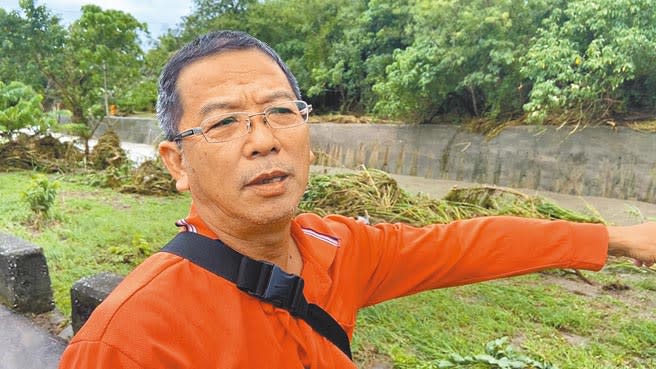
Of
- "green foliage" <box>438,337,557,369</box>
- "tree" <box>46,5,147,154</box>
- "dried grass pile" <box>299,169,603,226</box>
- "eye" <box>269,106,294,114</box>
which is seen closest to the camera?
"eye" <box>269,106,294,114</box>

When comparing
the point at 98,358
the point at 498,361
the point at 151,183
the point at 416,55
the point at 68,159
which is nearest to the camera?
the point at 98,358

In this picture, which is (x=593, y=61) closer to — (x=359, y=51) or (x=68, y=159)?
(x=359, y=51)

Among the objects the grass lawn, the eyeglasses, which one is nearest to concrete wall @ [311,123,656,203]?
the grass lawn

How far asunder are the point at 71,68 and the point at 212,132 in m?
13.3

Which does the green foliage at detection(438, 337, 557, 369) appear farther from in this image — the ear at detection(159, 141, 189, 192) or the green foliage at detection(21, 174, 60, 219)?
the green foliage at detection(21, 174, 60, 219)

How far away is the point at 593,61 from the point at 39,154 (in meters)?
9.78

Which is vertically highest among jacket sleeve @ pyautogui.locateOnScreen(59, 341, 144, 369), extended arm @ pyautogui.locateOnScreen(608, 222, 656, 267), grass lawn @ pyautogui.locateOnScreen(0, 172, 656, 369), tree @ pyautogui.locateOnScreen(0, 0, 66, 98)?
tree @ pyautogui.locateOnScreen(0, 0, 66, 98)

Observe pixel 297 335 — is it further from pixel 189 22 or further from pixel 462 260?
pixel 189 22

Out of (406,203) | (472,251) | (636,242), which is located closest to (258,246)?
(472,251)

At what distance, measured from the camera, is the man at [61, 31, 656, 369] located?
1060mm

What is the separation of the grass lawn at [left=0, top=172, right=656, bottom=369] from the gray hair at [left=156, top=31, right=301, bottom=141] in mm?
1790

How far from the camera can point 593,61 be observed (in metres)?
7.63

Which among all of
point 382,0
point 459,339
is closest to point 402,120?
point 382,0

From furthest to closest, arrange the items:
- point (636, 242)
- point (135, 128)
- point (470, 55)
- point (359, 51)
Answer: point (135, 128) → point (359, 51) → point (470, 55) → point (636, 242)
